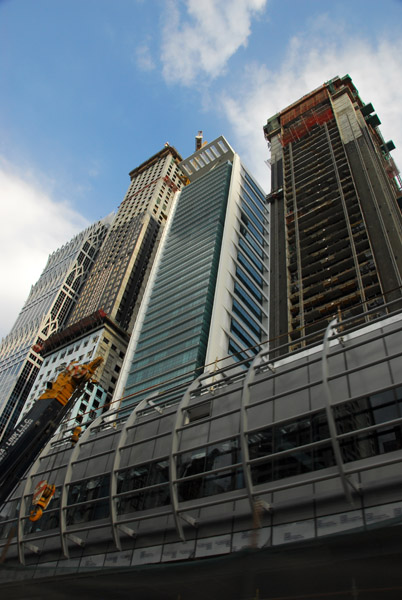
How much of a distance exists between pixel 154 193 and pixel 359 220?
106 metres

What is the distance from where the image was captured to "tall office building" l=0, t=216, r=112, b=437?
365 ft

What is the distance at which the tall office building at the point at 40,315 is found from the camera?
111319 mm

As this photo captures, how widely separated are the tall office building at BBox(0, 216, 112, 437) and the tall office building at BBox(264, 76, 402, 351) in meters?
72.8

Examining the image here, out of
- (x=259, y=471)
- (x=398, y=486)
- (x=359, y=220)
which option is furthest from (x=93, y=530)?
(x=359, y=220)

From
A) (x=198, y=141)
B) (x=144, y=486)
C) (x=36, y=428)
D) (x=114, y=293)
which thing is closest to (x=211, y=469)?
(x=144, y=486)

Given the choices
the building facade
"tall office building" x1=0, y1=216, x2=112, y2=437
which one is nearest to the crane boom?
the building facade

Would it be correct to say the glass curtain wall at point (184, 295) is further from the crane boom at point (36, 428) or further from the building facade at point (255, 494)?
the building facade at point (255, 494)

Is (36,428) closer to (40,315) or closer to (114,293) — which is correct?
(114,293)

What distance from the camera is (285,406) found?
19344mm

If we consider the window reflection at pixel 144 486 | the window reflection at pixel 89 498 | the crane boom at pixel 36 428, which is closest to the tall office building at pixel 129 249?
the crane boom at pixel 36 428

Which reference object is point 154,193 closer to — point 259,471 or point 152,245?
point 152,245

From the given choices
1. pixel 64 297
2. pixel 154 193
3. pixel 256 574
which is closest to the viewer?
pixel 256 574

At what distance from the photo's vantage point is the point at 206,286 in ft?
259

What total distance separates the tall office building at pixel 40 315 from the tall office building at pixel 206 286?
1777 inches
